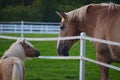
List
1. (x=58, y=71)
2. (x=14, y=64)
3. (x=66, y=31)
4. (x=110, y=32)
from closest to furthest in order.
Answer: (x=14, y=64), (x=110, y=32), (x=66, y=31), (x=58, y=71)

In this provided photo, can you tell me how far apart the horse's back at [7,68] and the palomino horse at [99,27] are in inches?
70.2

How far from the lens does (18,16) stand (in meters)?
40.2

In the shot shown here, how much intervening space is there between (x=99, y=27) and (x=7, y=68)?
2.07m

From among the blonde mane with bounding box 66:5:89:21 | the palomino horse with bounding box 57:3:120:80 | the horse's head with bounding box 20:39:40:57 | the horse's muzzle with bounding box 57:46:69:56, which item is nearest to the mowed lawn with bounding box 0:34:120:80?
the horse's muzzle with bounding box 57:46:69:56

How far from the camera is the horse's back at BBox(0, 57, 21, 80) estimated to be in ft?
18.1

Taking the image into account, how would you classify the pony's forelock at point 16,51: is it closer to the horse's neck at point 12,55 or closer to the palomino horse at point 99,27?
the horse's neck at point 12,55

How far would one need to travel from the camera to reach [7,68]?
555cm

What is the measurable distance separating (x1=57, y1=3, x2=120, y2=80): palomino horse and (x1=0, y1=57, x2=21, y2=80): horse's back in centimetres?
178

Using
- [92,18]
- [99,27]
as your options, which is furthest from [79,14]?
[99,27]

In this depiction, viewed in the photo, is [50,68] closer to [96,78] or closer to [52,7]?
[96,78]

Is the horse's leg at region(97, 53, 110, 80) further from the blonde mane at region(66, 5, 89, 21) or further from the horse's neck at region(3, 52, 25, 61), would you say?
the horse's neck at region(3, 52, 25, 61)

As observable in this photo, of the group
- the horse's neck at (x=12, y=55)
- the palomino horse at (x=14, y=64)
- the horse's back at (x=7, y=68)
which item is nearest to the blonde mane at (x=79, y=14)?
the palomino horse at (x=14, y=64)

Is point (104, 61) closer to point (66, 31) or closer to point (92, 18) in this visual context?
point (92, 18)

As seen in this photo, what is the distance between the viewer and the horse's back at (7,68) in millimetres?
5528
